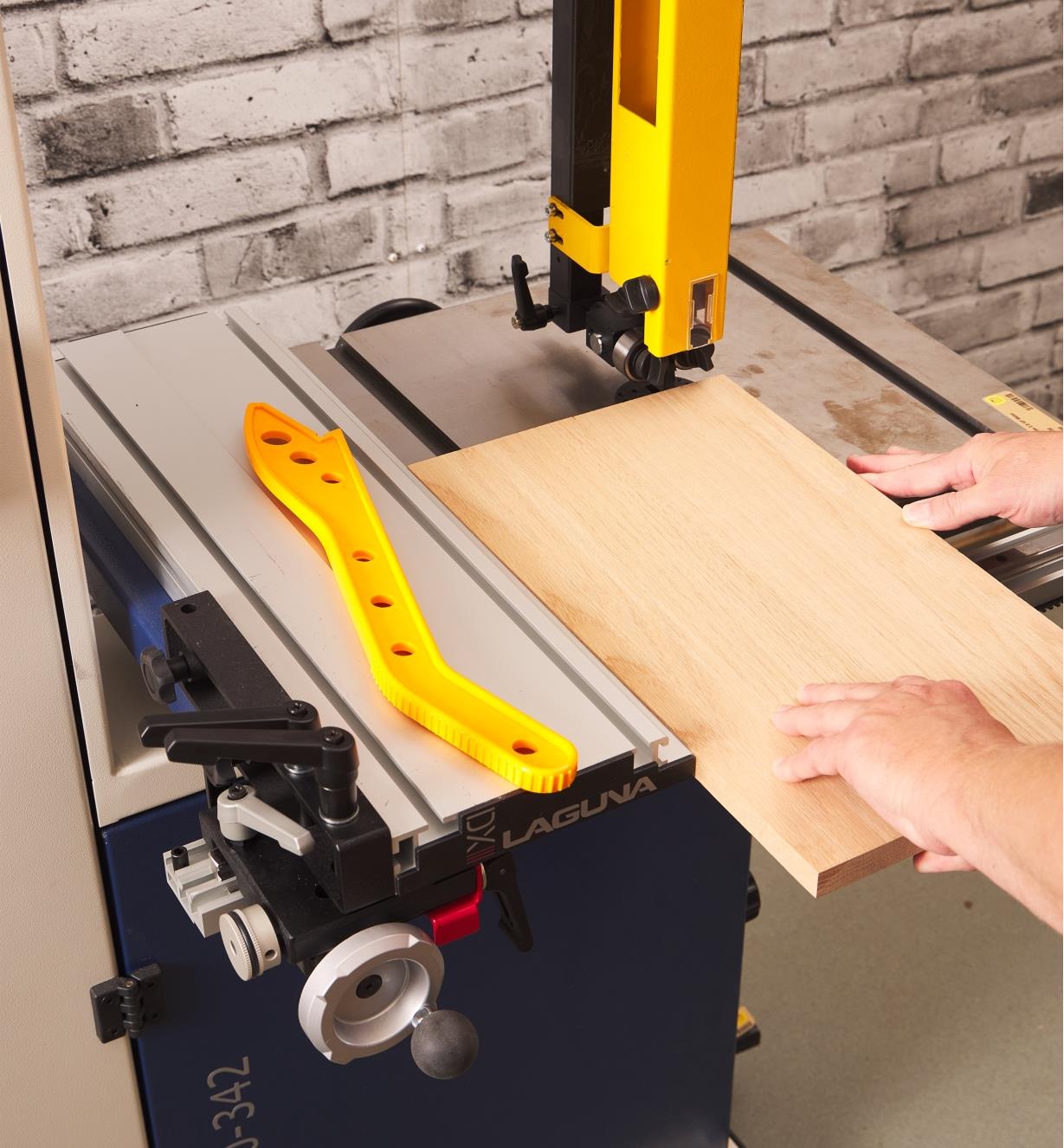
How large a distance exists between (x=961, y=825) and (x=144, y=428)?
0.68 metres

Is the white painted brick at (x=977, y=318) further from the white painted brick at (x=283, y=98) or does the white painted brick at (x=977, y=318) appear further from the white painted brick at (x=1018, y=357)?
the white painted brick at (x=283, y=98)

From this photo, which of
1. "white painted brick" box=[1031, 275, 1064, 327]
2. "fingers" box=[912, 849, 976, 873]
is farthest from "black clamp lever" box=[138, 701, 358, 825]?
"white painted brick" box=[1031, 275, 1064, 327]

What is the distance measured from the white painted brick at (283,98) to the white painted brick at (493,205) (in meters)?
0.20

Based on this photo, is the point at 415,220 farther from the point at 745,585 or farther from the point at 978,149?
the point at 745,585

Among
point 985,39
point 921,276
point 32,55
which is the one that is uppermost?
point 32,55

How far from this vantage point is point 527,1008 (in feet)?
4.35

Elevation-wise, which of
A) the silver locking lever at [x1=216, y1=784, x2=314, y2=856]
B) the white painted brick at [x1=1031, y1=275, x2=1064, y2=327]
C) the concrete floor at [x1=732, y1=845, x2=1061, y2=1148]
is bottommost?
the concrete floor at [x1=732, y1=845, x2=1061, y2=1148]

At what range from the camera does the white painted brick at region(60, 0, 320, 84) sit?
183cm

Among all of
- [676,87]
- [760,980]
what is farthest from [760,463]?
[760,980]

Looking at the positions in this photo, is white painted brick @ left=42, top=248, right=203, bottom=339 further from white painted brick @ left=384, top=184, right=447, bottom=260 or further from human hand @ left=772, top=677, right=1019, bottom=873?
human hand @ left=772, top=677, right=1019, bottom=873

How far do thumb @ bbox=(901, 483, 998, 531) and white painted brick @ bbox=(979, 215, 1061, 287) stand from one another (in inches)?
72.0

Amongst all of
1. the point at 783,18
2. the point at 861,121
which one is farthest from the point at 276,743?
the point at 861,121

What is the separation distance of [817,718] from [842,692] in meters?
0.03

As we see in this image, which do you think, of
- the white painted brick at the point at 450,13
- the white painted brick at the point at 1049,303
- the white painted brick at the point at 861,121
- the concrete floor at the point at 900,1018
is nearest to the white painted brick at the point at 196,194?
the white painted brick at the point at 450,13
